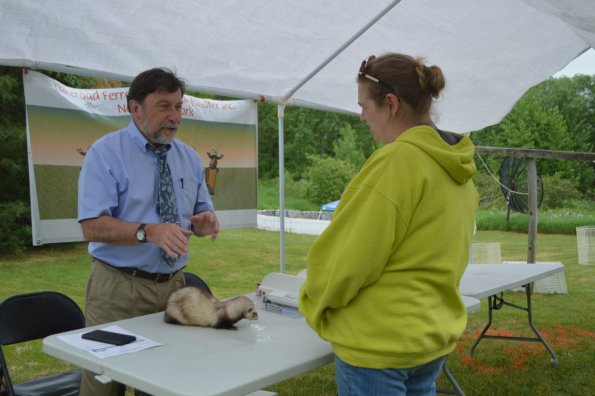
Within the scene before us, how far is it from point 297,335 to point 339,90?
3344mm

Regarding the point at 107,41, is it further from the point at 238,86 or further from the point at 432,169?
the point at 432,169

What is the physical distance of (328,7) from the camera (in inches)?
157

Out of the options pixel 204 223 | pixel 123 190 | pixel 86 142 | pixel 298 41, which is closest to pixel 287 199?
pixel 86 142

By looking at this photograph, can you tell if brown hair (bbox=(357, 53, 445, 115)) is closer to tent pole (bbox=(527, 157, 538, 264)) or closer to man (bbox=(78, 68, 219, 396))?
man (bbox=(78, 68, 219, 396))

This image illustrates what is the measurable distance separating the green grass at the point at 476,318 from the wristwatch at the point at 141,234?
2.44 m

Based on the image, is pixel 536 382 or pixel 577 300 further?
pixel 577 300

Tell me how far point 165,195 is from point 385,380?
141 cm

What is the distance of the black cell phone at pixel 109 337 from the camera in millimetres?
2076

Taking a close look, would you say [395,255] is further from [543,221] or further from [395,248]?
[543,221]

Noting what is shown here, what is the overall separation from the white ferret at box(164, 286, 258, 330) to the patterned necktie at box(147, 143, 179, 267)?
30cm

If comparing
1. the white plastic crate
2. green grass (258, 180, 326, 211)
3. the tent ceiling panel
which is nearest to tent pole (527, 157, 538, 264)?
the tent ceiling panel

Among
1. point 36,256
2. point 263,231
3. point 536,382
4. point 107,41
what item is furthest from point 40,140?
point 263,231

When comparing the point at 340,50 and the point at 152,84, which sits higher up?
the point at 340,50

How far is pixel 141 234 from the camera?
236 centimetres
